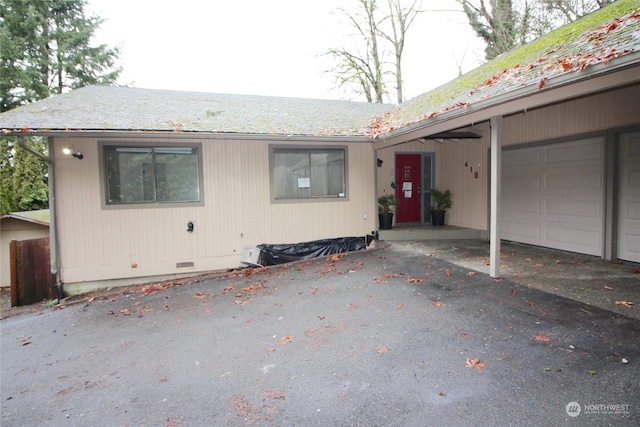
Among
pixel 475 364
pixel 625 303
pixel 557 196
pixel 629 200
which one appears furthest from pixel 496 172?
pixel 475 364

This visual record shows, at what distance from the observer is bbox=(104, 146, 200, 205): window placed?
6438 mm

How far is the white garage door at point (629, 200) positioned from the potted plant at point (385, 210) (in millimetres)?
4529

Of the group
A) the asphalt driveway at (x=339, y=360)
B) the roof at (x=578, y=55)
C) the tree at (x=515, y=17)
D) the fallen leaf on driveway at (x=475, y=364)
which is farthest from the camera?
the tree at (x=515, y=17)

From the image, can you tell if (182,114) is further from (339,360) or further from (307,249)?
(339,360)

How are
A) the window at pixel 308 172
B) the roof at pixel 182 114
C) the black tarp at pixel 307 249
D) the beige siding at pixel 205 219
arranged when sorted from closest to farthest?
the roof at pixel 182 114
the beige siding at pixel 205 219
the black tarp at pixel 307 249
the window at pixel 308 172

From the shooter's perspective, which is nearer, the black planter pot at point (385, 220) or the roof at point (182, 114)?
the roof at point (182, 114)

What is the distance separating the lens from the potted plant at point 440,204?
9.39 metres

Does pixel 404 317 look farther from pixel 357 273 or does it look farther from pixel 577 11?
pixel 577 11

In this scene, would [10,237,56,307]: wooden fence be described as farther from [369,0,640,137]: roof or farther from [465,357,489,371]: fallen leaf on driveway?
[369,0,640,137]: roof

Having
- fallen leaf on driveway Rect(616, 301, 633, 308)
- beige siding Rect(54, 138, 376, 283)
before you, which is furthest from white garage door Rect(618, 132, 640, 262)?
beige siding Rect(54, 138, 376, 283)

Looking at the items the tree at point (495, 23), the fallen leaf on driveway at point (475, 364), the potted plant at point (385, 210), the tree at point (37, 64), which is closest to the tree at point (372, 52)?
the tree at point (495, 23)

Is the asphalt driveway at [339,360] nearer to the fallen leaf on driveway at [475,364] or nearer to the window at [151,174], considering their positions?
the fallen leaf on driveway at [475,364]

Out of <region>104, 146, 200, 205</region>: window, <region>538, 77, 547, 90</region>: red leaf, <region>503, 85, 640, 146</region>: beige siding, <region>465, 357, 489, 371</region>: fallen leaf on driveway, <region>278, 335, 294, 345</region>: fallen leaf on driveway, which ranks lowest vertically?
<region>278, 335, 294, 345</region>: fallen leaf on driveway

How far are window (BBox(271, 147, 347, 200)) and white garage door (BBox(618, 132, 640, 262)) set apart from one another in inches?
202
